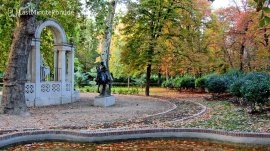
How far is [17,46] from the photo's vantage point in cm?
→ 1253

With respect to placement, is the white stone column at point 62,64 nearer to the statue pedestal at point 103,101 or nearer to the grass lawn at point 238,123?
the statue pedestal at point 103,101

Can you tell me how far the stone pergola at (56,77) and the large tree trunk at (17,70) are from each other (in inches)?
149

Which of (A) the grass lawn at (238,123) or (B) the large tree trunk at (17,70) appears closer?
(A) the grass lawn at (238,123)

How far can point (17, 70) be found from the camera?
12.6 meters

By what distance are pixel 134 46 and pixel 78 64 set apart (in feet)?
72.5

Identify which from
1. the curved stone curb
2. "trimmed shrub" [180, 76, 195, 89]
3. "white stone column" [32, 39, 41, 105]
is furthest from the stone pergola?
"trimmed shrub" [180, 76, 195, 89]

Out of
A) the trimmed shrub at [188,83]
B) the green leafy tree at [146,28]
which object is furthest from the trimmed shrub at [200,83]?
the green leafy tree at [146,28]

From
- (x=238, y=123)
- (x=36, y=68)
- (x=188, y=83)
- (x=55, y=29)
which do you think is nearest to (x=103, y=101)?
(x=36, y=68)

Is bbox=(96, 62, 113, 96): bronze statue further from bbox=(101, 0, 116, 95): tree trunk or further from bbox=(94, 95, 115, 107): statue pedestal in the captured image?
bbox=(101, 0, 116, 95): tree trunk

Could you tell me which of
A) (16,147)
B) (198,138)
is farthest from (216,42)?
(16,147)

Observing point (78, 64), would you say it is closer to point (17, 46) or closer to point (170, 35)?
point (170, 35)

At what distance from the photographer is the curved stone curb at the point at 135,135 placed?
7.61 metres

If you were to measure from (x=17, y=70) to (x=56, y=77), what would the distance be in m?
6.37

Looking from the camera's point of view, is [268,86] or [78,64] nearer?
[268,86]
